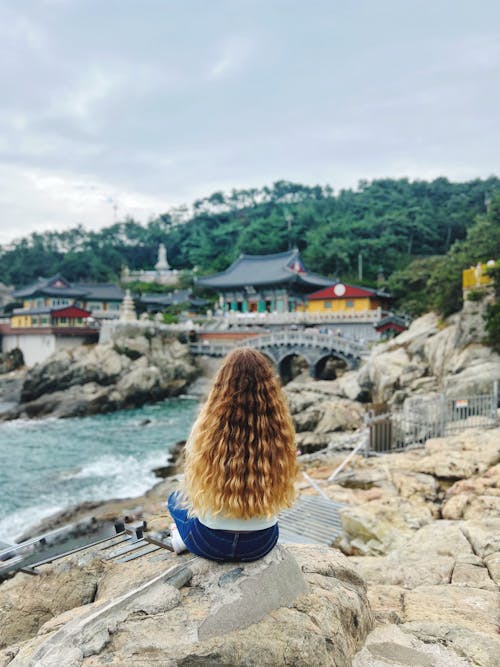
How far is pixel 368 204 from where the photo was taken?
72.4m

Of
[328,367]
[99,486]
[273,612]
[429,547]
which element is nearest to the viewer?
[273,612]

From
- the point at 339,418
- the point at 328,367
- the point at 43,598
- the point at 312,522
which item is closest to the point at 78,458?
the point at 339,418

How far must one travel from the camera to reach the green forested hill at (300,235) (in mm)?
55344

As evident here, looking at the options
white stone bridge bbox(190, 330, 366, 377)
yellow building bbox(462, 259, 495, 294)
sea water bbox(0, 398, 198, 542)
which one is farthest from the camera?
white stone bridge bbox(190, 330, 366, 377)

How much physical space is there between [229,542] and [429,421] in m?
12.2

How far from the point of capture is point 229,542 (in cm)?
263

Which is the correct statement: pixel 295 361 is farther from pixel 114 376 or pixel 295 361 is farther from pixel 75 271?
pixel 75 271

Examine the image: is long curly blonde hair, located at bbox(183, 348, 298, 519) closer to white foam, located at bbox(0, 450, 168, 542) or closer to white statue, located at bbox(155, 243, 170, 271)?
white foam, located at bbox(0, 450, 168, 542)

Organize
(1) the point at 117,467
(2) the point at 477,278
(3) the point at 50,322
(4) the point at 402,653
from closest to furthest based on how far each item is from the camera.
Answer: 1. (4) the point at 402,653
2. (1) the point at 117,467
3. (2) the point at 477,278
4. (3) the point at 50,322

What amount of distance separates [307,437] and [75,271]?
62.6 m

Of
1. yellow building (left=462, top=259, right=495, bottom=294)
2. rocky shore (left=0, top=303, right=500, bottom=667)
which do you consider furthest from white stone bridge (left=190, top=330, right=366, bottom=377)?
rocky shore (left=0, top=303, right=500, bottom=667)

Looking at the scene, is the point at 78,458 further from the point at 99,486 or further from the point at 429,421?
the point at 429,421

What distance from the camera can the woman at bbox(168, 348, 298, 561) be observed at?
2.60m

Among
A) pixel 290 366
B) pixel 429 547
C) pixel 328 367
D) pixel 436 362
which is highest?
pixel 436 362
